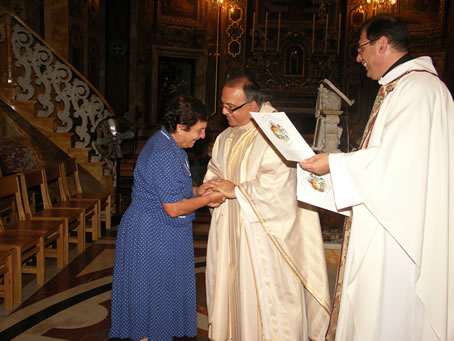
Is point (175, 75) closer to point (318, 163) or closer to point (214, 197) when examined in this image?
point (214, 197)

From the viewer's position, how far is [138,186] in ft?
9.27

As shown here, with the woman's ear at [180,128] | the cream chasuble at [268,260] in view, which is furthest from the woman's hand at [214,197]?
the woman's ear at [180,128]

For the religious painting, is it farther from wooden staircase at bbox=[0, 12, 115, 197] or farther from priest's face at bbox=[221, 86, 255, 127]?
priest's face at bbox=[221, 86, 255, 127]

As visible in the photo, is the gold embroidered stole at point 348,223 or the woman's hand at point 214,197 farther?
the woman's hand at point 214,197

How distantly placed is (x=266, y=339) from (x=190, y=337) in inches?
25.3

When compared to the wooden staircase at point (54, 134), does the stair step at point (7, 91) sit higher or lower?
higher

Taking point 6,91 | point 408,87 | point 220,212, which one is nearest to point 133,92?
point 6,91

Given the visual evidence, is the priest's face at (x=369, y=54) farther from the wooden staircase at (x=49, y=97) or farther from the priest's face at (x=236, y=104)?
the wooden staircase at (x=49, y=97)

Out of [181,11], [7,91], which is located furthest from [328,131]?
[181,11]

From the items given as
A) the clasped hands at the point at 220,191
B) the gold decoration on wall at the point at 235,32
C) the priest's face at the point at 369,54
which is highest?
the gold decoration on wall at the point at 235,32

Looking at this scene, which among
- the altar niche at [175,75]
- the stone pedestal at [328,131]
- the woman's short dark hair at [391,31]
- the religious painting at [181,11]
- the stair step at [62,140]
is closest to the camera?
the woman's short dark hair at [391,31]

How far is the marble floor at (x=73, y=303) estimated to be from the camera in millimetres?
3439

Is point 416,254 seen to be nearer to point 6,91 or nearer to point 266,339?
point 266,339

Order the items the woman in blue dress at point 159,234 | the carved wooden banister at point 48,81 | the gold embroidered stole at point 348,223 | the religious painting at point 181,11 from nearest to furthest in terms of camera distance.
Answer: the gold embroidered stole at point 348,223 → the woman in blue dress at point 159,234 → the carved wooden banister at point 48,81 → the religious painting at point 181,11
